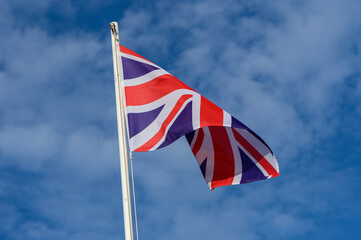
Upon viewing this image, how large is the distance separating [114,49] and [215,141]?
4.22 metres

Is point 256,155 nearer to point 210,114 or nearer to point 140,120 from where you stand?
point 210,114

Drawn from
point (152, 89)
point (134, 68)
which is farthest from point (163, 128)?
point (134, 68)

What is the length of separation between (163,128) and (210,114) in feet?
4.68

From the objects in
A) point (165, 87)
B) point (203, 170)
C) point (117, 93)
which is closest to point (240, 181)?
point (203, 170)

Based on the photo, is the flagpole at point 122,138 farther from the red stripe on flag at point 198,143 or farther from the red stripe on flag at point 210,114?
the red stripe on flag at point 198,143

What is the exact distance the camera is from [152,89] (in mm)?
14172

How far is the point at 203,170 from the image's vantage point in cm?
1561

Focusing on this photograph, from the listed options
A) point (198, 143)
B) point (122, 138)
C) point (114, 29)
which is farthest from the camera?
point (198, 143)

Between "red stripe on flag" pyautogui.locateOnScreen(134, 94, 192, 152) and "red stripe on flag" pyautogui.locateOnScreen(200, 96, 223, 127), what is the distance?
48 centimetres

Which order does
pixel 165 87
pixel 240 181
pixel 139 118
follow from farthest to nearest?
1. pixel 240 181
2. pixel 165 87
3. pixel 139 118

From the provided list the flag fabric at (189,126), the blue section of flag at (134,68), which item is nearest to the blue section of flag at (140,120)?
the flag fabric at (189,126)

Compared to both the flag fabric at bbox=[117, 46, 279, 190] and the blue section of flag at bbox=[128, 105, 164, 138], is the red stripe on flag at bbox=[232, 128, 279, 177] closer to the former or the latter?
the flag fabric at bbox=[117, 46, 279, 190]

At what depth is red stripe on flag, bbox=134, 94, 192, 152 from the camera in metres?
12.9

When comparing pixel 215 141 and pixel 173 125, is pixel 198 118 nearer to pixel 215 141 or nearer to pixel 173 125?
pixel 173 125
